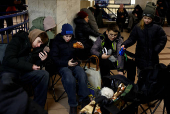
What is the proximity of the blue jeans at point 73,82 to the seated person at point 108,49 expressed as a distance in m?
0.52

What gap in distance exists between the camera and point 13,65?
97.6 inches

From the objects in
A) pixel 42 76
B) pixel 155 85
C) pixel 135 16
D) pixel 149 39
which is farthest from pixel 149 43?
pixel 135 16

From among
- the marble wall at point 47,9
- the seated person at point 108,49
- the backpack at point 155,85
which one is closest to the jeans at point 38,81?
the seated person at point 108,49

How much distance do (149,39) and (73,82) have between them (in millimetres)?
1431

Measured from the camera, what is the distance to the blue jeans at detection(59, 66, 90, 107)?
2.66 m

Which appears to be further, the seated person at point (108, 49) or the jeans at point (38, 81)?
the seated person at point (108, 49)

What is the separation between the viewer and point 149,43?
9.94 ft

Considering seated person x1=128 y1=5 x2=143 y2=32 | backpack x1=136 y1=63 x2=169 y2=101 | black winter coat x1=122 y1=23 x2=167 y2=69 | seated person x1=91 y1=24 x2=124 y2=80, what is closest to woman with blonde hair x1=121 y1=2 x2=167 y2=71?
black winter coat x1=122 y1=23 x2=167 y2=69

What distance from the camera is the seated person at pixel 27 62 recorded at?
249 cm

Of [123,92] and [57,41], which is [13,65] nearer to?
[57,41]

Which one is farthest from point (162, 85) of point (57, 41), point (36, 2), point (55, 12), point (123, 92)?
point (36, 2)

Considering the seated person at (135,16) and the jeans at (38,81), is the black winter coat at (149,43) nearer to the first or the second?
the jeans at (38,81)

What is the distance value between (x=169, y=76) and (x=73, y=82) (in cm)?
131

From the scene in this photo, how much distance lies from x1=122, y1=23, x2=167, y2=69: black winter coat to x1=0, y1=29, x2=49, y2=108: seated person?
155 centimetres
